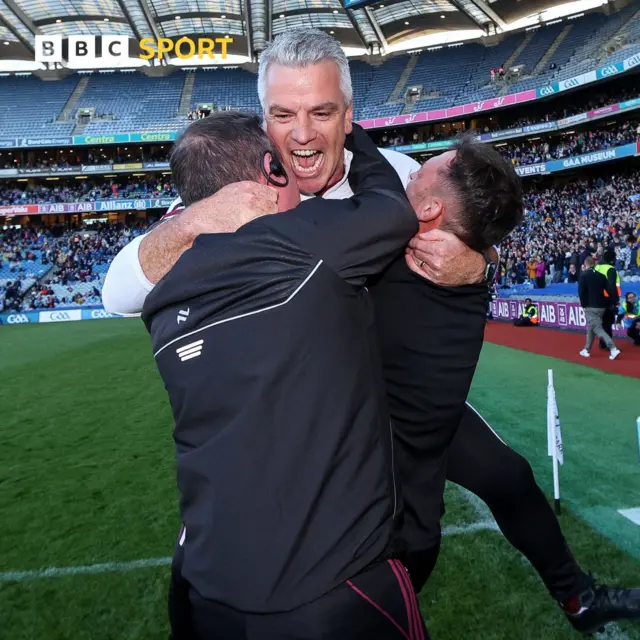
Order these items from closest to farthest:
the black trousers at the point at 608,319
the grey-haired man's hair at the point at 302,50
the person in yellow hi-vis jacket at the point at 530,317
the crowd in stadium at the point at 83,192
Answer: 1. the grey-haired man's hair at the point at 302,50
2. the black trousers at the point at 608,319
3. the person in yellow hi-vis jacket at the point at 530,317
4. the crowd in stadium at the point at 83,192

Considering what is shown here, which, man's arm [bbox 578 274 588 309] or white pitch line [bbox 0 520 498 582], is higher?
man's arm [bbox 578 274 588 309]

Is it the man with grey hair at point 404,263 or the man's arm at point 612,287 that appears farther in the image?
the man's arm at point 612,287

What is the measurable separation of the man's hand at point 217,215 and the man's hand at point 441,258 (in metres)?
0.50

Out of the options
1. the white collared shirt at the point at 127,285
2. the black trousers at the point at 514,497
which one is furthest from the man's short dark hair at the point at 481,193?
the black trousers at the point at 514,497

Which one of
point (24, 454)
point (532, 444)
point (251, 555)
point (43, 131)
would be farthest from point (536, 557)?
point (43, 131)

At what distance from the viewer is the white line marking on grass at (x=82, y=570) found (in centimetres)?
367

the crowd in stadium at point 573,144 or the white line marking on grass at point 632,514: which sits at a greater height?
the crowd in stadium at point 573,144

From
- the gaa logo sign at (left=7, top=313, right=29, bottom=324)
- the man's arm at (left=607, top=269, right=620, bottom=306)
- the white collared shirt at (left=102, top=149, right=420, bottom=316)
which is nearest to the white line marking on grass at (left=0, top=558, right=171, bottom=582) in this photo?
the white collared shirt at (left=102, top=149, right=420, bottom=316)

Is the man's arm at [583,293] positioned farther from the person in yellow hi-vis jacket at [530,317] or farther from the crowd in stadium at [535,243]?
the crowd in stadium at [535,243]

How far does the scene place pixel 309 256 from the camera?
131 centimetres

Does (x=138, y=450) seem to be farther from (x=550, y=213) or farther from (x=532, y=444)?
(x=550, y=213)

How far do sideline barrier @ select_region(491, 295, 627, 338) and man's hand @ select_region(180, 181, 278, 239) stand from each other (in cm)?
1349

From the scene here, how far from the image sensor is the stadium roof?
126 ft

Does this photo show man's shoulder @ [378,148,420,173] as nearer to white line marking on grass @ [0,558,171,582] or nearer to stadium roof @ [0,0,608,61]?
white line marking on grass @ [0,558,171,582]
